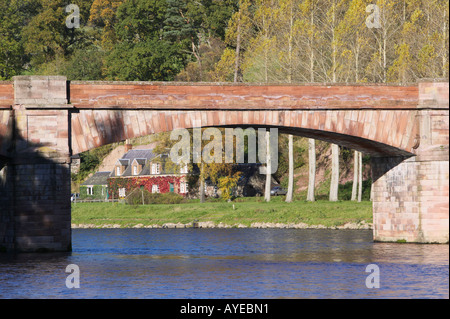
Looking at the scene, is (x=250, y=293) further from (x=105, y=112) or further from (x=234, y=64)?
(x=234, y=64)

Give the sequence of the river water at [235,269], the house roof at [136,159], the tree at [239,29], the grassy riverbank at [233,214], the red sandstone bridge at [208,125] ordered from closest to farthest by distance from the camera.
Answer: the river water at [235,269] < the red sandstone bridge at [208,125] < the grassy riverbank at [233,214] < the tree at [239,29] < the house roof at [136,159]

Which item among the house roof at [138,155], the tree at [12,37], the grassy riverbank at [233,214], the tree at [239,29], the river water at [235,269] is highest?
the tree at [12,37]

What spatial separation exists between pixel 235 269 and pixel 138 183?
54755 millimetres

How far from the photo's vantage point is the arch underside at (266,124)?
118 feet

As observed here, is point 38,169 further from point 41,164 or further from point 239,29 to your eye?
point 239,29

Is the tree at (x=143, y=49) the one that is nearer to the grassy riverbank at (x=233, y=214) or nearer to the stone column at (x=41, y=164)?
the grassy riverbank at (x=233, y=214)

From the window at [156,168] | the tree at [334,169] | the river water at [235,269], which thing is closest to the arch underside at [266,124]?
the river water at [235,269]

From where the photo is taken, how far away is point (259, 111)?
37.4m

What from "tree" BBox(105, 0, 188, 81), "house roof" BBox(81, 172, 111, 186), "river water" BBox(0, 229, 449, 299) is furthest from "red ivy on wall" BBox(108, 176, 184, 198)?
"river water" BBox(0, 229, 449, 299)

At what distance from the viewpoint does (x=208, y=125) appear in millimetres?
36969

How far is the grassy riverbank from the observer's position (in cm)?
5391

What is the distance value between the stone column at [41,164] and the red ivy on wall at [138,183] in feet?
160

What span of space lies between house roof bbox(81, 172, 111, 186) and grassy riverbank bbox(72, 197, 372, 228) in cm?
1988

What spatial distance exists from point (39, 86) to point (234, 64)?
117 ft
